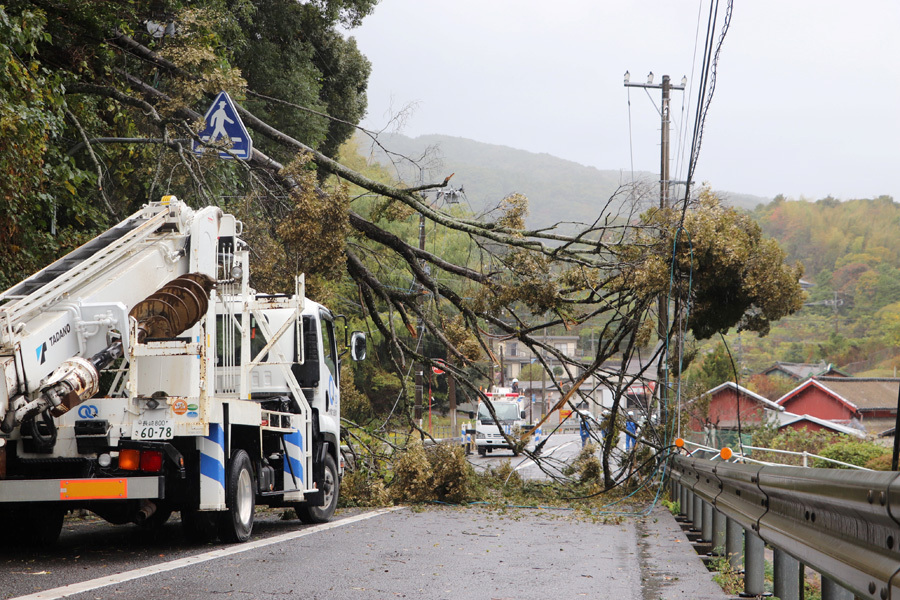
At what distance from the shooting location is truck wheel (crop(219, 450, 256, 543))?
9.28 m

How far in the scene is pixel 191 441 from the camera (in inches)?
349

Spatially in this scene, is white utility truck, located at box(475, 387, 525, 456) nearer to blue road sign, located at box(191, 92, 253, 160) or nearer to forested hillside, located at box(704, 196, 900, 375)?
forested hillside, located at box(704, 196, 900, 375)

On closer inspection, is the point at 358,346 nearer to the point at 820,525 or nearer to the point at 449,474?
the point at 449,474

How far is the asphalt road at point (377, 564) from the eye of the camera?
6387 mm

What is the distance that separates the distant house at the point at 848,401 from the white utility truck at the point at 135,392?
4286 centimetres

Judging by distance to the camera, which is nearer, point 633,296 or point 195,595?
A: point 195,595

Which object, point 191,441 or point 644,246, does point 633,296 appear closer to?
point 644,246

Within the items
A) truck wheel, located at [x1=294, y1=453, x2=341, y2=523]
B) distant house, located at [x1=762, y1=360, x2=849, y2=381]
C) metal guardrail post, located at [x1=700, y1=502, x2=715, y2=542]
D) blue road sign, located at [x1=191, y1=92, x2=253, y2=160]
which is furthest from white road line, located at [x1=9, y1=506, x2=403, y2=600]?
distant house, located at [x1=762, y1=360, x2=849, y2=381]

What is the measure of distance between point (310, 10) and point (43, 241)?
14.9m

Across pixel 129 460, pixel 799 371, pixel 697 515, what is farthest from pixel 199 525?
pixel 799 371

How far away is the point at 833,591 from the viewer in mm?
4105

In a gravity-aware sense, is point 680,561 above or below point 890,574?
below

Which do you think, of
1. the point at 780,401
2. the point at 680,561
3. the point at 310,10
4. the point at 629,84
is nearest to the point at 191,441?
the point at 680,561

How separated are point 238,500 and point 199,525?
1.62 feet
